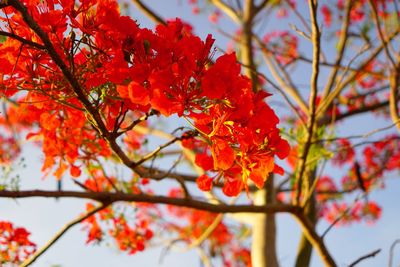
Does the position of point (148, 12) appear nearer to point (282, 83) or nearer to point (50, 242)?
point (282, 83)

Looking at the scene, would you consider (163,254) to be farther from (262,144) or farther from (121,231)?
(262,144)

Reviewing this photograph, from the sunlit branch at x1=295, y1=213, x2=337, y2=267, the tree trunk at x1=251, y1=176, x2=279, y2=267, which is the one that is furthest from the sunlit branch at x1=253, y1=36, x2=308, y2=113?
the sunlit branch at x1=295, y1=213, x2=337, y2=267

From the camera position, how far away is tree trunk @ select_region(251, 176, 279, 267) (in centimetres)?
329

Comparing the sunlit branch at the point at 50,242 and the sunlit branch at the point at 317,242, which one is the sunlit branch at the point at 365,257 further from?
the sunlit branch at the point at 50,242

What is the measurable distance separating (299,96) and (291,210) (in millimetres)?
2109

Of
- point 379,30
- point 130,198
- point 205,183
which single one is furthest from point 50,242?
point 379,30

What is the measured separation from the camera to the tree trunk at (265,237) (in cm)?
329

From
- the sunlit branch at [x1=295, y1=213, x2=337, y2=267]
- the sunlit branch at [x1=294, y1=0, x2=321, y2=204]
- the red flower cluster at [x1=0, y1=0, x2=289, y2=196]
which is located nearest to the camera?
the red flower cluster at [x1=0, y1=0, x2=289, y2=196]

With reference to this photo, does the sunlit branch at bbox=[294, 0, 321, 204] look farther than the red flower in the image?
Yes

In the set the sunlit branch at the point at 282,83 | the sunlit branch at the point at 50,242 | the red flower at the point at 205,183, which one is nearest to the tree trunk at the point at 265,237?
the sunlit branch at the point at 282,83

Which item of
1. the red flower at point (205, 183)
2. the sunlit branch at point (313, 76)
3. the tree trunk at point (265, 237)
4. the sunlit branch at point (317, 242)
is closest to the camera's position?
the red flower at point (205, 183)

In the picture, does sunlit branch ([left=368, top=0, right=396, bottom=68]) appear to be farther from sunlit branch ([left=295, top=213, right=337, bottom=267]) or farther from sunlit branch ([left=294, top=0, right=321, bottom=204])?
sunlit branch ([left=295, top=213, right=337, bottom=267])

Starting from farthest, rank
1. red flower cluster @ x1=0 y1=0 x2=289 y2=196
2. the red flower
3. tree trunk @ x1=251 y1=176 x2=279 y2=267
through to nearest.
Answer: tree trunk @ x1=251 y1=176 x2=279 y2=267
the red flower
red flower cluster @ x1=0 y1=0 x2=289 y2=196

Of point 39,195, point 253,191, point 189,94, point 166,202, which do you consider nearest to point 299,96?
point 253,191
